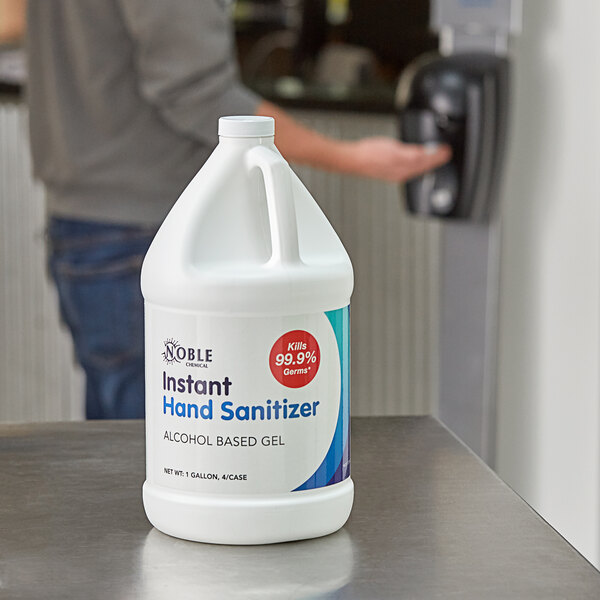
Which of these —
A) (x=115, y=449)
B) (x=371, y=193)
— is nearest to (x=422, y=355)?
(x=371, y=193)

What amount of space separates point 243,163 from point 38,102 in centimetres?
135

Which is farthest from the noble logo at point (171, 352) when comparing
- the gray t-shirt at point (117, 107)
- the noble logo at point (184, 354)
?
the gray t-shirt at point (117, 107)

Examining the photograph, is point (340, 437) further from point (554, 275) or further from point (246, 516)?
point (554, 275)

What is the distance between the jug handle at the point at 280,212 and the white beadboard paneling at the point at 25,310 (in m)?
2.15

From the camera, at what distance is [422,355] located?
2.65 meters

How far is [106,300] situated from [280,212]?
1.32m

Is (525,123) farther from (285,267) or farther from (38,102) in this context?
(285,267)

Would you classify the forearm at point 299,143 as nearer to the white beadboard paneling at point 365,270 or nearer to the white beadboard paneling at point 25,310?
the white beadboard paneling at point 365,270

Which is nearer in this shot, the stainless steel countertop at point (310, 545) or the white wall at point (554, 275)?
the stainless steel countertop at point (310, 545)

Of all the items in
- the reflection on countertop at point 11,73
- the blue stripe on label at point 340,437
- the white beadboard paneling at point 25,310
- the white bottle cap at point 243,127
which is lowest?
the white beadboard paneling at point 25,310

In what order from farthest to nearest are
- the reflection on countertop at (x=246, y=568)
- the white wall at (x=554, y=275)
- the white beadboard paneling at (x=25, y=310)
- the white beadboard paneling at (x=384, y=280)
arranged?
the white beadboard paneling at (x=25, y=310) < the white beadboard paneling at (x=384, y=280) < the white wall at (x=554, y=275) < the reflection on countertop at (x=246, y=568)

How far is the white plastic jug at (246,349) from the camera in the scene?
0.68 m

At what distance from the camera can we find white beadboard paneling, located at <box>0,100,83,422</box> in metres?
2.79

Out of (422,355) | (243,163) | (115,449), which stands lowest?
(422,355)
